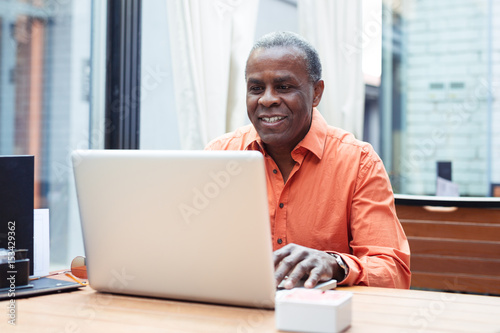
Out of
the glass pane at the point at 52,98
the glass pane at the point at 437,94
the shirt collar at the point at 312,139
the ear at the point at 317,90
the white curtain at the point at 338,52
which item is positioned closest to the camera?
the shirt collar at the point at 312,139

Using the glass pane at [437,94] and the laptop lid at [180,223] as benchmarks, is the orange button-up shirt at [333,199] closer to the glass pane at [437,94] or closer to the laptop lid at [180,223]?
the laptop lid at [180,223]

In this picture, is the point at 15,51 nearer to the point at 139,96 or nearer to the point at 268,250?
the point at 139,96

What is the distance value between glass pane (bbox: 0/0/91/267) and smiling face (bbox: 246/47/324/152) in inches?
53.3

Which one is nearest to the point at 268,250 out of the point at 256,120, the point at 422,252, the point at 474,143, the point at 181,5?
the point at 256,120

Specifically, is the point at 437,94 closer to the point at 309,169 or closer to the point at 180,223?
the point at 309,169

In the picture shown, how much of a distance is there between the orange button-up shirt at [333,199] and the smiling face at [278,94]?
0.06 m

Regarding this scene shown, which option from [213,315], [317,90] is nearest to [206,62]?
[317,90]

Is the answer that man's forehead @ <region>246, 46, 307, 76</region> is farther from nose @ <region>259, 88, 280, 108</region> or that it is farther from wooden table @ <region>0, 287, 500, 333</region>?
wooden table @ <region>0, 287, 500, 333</region>

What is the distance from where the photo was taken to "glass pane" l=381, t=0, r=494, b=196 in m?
3.93

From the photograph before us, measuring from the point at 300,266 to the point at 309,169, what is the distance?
2.03 ft

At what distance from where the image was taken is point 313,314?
3.15 feet

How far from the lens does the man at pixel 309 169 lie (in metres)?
1.66

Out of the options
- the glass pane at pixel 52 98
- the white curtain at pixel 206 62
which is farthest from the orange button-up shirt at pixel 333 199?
the glass pane at pixel 52 98

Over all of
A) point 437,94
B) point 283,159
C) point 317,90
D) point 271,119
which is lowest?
point 283,159
